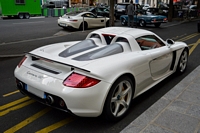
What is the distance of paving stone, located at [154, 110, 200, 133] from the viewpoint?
2887 millimetres

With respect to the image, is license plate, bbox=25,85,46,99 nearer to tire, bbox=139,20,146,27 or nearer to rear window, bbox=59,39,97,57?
rear window, bbox=59,39,97,57

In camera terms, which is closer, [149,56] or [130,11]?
[149,56]

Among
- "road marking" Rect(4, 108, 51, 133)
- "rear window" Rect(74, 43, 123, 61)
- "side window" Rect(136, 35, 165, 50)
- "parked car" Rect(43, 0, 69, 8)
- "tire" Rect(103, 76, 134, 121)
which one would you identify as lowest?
"road marking" Rect(4, 108, 51, 133)

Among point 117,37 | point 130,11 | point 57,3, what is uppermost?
point 57,3

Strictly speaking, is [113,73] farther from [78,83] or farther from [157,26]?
[157,26]

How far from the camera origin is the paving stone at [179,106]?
3400mm

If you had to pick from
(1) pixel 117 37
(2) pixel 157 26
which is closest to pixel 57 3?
(2) pixel 157 26

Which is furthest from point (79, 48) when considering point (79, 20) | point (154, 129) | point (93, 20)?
point (93, 20)

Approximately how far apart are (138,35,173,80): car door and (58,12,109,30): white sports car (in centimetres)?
954

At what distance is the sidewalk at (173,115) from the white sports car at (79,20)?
10.1 m

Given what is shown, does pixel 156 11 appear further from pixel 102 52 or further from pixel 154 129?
pixel 154 129

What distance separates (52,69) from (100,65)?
0.71 meters

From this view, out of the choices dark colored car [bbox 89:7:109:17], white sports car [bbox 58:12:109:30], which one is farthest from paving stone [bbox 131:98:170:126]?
dark colored car [bbox 89:7:109:17]

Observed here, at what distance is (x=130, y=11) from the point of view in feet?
47.2
